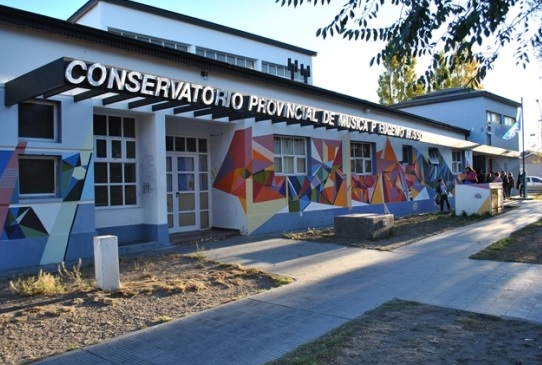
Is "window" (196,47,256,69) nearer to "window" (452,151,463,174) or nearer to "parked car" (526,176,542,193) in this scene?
"window" (452,151,463,174)

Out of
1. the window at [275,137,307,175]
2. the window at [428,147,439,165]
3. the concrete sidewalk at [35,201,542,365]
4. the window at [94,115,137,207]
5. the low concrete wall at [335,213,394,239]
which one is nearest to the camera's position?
the concrete sidewalk at [35,201,542,365]

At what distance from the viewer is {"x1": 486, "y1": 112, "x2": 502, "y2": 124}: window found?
30.7 metres

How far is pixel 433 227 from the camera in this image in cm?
1461

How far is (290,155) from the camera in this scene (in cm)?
1500

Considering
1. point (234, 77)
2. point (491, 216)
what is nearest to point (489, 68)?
point (234, 77)

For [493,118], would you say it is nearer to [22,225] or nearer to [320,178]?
[320,178]

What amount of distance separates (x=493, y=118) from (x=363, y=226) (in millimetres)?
23902

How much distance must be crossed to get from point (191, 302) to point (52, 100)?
5479 mm

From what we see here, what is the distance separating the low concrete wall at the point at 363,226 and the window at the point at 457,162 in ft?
47.4

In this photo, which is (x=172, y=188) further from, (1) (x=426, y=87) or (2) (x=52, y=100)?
(1) (x=426, y=87)

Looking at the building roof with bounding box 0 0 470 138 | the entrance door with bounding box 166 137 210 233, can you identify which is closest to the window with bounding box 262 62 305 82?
the building roof with bounding box 0 0 470 138

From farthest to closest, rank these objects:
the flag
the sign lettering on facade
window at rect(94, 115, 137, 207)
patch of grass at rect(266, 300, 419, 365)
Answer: the flag
window at rect(94, 115, 137, 207)
the sign lettering on facade
patch of grass at rect(266, 300, 419, 365)

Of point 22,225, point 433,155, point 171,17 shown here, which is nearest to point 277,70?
point 171,17

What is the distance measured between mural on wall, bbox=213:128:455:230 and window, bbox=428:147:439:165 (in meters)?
0.42
